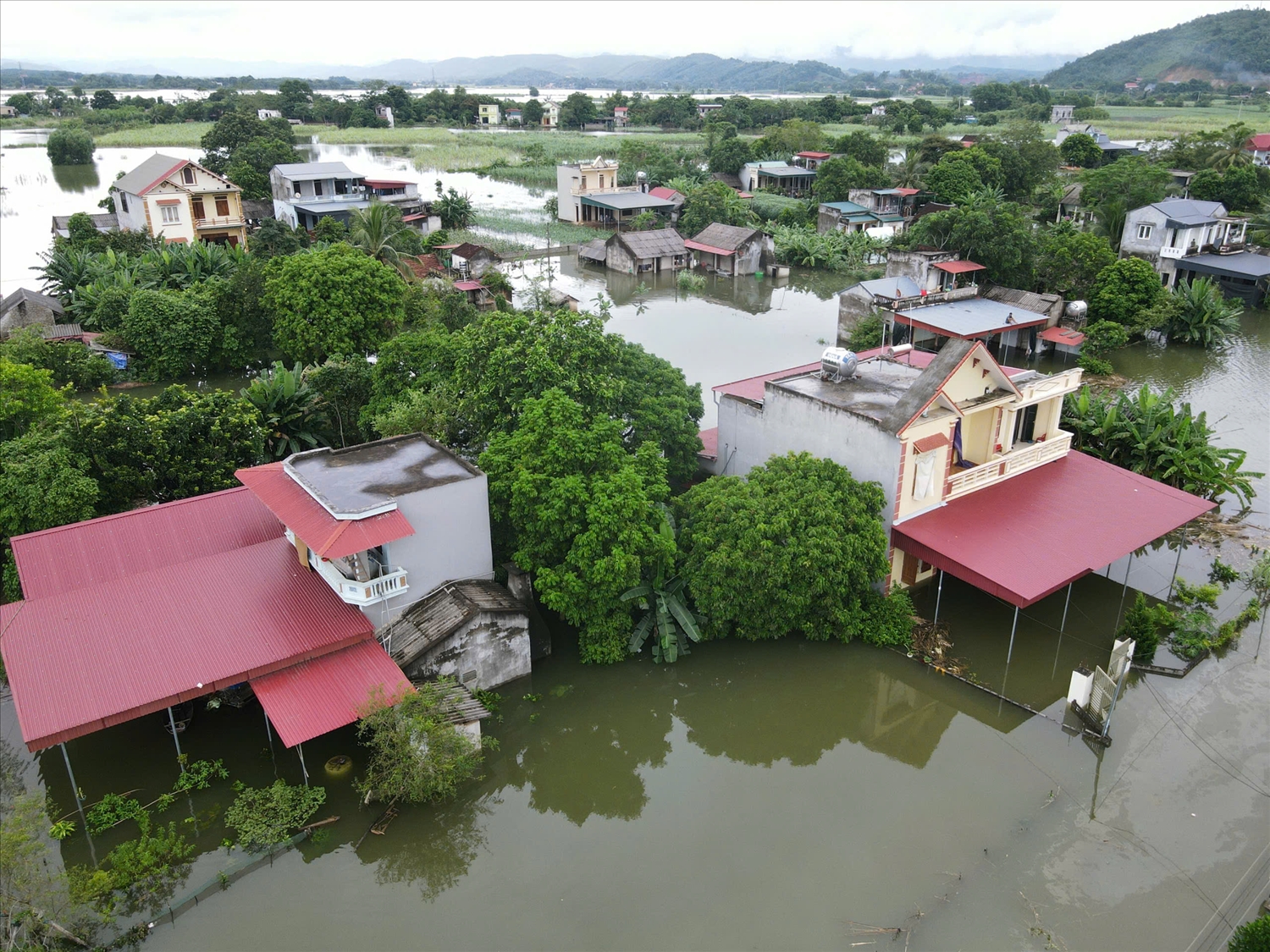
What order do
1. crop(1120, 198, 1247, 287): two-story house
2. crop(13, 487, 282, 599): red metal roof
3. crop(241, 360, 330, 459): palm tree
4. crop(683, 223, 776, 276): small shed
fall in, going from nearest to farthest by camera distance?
crop(13, 487, 282, 599): red metal roof, crop(241, 360, 330, 459): palm tree, crop(1120, 198, 1247, 287): two-story house, crop(683, 223, 776, 276): small shed

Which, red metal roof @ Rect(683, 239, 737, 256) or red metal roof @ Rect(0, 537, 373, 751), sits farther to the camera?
red metal roof @ Rect(683, 239, 737, 256)

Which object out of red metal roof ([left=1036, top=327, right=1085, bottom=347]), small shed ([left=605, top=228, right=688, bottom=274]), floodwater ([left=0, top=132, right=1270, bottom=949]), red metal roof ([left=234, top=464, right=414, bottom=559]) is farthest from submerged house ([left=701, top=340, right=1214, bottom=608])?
small shed ([left=605, top=228, right=688, bottom=274])

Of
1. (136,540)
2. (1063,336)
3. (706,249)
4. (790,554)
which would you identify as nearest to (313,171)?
(706,249)

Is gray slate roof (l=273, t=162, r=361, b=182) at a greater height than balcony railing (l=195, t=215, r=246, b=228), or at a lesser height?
greater

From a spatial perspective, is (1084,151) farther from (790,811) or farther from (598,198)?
(790,811)

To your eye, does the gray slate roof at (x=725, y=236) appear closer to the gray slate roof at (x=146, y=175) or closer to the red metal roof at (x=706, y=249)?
the red metal roof at (x=706, y=249)

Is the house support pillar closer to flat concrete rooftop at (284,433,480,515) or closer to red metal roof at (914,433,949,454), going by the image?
flat concrete rooftop at (284,433,480,515)

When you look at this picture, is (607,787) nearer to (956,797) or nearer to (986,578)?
(956,797)

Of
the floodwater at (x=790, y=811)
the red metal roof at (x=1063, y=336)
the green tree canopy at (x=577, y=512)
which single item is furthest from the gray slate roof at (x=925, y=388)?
the red metal roof at (x=1063, y=336)
